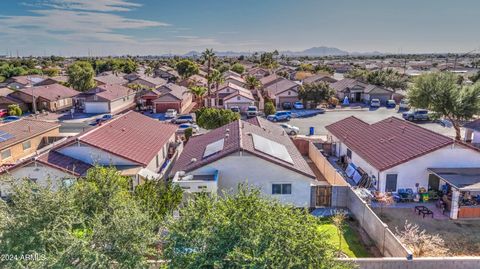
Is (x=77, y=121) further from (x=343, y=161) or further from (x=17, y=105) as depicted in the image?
(x=343, y=161)

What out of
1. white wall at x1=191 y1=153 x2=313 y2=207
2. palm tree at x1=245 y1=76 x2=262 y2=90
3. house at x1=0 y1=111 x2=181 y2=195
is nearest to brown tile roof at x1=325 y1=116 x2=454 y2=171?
white wall at x1=191 y1=153 x2=313 y2=207

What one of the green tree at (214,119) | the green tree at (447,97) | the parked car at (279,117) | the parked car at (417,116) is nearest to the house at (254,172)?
the green tree at (214,119)

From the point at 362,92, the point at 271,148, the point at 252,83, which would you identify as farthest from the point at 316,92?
the point at 271,148

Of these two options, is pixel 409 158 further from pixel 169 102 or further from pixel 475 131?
pixel 169 102

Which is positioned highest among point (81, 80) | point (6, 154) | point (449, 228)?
point (81, 80)

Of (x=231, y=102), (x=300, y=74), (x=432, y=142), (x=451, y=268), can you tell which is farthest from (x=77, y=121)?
(x=300, y=74)

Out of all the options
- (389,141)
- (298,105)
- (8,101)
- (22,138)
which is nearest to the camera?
(389,141)

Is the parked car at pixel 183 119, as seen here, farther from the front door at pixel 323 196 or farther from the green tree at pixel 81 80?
the green tree at pixel 81 80
